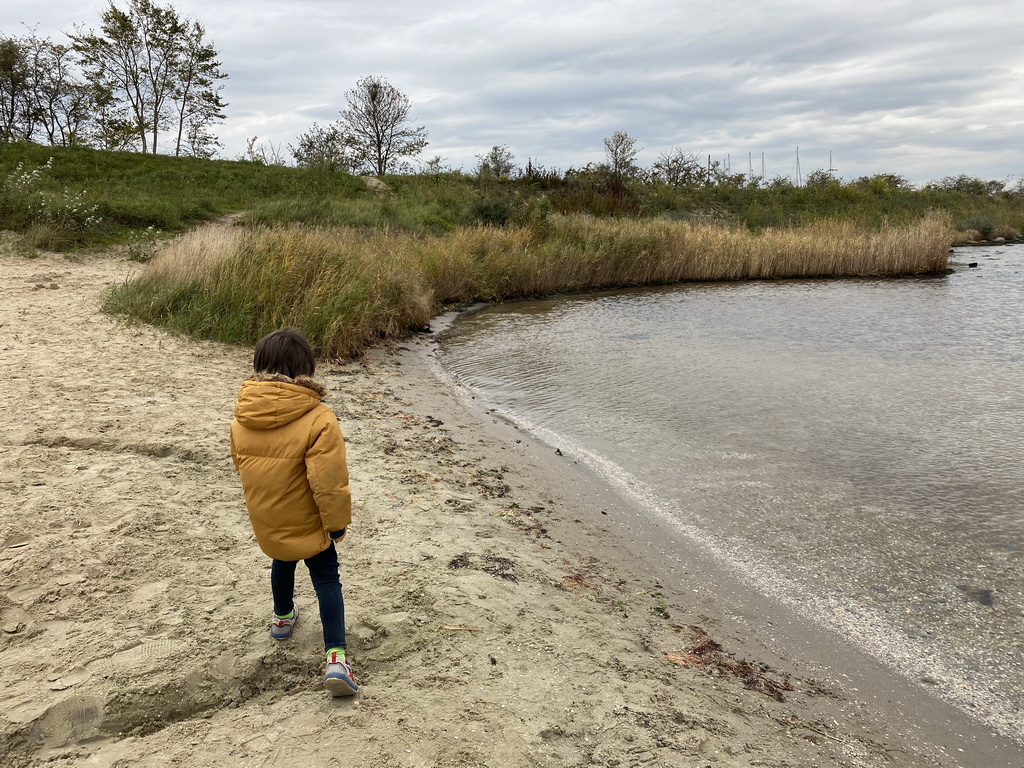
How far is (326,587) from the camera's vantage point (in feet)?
9.57

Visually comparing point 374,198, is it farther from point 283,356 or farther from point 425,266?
point 283,356

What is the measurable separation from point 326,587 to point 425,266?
1255 cm

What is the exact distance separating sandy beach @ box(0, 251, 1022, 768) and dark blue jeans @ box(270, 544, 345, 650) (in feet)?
0.68

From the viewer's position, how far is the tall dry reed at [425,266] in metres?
9.34

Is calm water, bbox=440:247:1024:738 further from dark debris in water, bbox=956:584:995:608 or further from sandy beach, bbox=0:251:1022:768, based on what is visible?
sandy beach, bbox=0:251:1022:768

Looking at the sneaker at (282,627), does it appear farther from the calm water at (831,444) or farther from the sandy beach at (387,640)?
the calm water at (831,444)

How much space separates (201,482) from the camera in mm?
4648

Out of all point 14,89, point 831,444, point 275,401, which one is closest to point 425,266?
point 831,444

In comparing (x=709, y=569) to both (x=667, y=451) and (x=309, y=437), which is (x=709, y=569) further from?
(x=309, y=437)

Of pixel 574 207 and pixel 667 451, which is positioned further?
pixel 574 207

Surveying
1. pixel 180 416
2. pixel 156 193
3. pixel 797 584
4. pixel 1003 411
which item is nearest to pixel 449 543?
pixel 797 584

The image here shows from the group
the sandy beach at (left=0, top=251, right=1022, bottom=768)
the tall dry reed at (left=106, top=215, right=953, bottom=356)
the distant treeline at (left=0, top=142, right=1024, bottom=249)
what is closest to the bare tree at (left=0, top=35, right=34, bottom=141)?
the distant treeline at (left=0, top=142, right=1024, bottom=249)

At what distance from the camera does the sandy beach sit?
251 cm

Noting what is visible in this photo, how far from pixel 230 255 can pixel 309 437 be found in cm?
837
